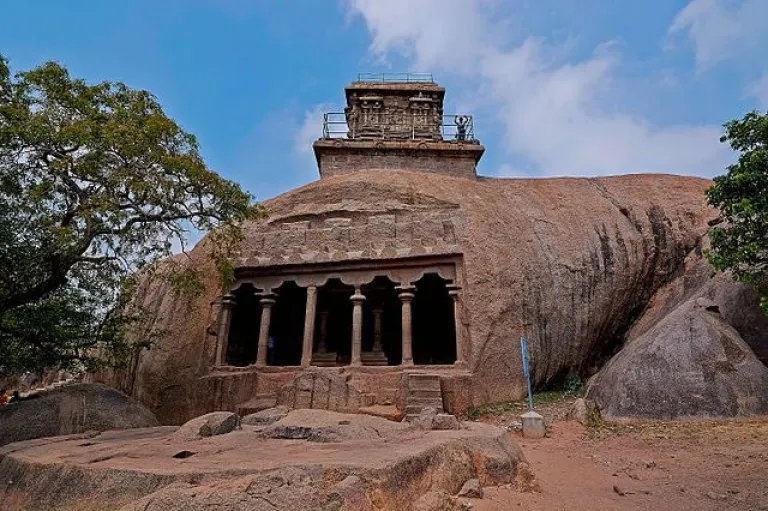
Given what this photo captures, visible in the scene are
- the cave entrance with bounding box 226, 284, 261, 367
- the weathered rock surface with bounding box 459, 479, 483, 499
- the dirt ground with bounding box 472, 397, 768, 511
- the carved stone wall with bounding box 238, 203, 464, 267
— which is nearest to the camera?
the weathered rock surface with bounding box 459, 479, 483, 499

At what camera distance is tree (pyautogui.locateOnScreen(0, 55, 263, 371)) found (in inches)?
395

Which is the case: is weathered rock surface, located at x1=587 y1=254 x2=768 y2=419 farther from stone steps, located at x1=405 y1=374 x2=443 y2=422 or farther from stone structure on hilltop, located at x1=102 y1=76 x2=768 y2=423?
stone steps, located at x1=405 y1=374 x2=443 y2=422

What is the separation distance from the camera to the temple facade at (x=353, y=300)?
13.7m

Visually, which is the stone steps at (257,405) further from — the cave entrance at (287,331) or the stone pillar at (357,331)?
the cave entrance at (287,331)

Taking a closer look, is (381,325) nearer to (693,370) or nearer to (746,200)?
(693,370)

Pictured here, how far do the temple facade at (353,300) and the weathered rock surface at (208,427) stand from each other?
16.8ft

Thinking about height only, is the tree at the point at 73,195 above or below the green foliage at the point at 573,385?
above

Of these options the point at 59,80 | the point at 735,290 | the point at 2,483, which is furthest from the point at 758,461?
the point at 59,80

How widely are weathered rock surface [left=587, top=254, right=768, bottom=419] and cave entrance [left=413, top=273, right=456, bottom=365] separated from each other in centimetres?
666

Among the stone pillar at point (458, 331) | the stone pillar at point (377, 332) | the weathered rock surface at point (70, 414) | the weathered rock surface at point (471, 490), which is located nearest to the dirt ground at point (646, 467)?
the weathered rock surface at point (471, 490)

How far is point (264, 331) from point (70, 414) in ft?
20.9

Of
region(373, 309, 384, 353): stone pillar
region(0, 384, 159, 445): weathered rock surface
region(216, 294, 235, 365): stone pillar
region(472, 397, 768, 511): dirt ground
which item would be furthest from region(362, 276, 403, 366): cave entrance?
region(0, 384, 159, 445): weathered rock surface

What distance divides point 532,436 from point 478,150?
14789mm

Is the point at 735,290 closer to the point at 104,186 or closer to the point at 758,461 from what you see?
the point at 758,461
